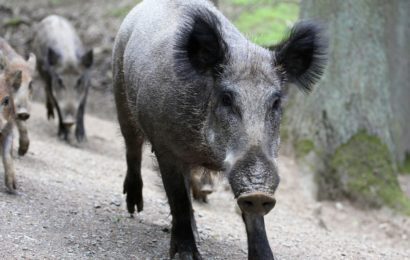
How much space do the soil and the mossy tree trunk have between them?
310 millimetres

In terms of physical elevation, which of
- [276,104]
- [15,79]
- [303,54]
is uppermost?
[303,54]

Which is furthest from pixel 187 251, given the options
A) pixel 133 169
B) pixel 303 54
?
pixel 303 54

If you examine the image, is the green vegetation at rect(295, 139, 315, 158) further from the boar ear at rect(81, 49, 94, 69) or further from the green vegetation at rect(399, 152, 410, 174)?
the boar ear at rect(81, 49, 94, 69)

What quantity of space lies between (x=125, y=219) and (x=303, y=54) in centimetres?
277

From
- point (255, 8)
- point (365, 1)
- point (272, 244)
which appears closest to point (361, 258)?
point (272, 244)

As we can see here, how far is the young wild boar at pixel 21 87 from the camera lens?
27.2ft

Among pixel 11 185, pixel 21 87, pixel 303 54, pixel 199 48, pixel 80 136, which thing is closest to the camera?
pixel 199 48

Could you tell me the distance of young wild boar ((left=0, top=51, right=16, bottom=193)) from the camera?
7.53 meters

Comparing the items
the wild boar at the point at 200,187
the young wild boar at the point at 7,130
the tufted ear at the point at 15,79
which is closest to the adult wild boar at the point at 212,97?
the young wild boar at the point at 7,130

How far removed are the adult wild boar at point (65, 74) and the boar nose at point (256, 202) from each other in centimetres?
858

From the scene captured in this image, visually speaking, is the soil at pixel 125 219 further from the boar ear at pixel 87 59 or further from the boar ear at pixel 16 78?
the boar ear at pixel 87 59

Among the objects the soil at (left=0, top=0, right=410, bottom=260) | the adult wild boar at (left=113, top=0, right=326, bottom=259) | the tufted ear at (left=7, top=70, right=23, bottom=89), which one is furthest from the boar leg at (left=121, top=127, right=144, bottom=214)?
the tufted ear at (left=7, top=70, right=23, bottom=89)

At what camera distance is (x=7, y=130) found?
787 centimetres

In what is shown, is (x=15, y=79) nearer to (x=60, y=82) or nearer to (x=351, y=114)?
(x=351, y=114)
